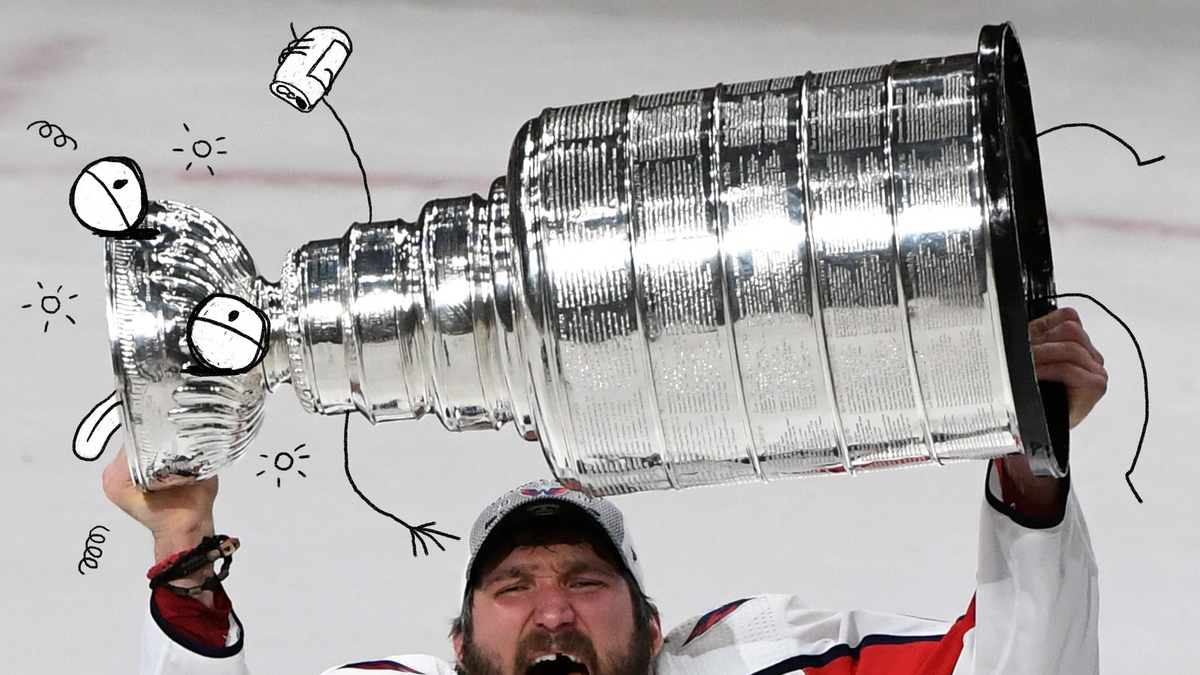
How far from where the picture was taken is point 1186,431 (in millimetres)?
2113

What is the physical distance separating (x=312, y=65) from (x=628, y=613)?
0.73 meters

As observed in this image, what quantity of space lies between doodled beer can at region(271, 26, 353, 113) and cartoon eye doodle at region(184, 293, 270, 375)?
0.26 m

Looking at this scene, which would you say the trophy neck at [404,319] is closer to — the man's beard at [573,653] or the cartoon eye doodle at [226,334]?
the cartoon eye doodle at [226,334]

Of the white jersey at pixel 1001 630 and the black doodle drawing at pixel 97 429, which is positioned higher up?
the black doodle drawing at pixel 97 429

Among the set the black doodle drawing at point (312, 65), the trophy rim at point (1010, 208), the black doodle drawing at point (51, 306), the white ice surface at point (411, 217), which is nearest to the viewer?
the trophy rim at point (1010, 208)

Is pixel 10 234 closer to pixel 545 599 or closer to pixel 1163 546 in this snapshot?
pixel 545 599

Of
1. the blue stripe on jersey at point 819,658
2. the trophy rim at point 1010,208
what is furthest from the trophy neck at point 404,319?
the blue stripe on jersey at point 819,658

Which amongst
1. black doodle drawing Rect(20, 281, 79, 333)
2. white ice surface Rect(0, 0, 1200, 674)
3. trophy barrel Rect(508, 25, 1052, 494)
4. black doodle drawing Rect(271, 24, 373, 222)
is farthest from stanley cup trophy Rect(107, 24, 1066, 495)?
black doodle drawing Rect(20, 281, 79, 333)

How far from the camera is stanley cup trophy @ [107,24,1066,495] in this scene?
91 cm

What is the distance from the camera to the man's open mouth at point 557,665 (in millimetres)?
1641

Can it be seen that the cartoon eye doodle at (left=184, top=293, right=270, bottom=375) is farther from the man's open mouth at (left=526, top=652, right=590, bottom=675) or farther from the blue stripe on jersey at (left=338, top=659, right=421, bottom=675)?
the blue stripe on jersey at (left=338, top=659, right=421, bottom=675)

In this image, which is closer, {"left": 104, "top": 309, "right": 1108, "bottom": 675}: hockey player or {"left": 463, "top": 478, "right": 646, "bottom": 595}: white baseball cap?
{"left": 104, "top": 309, "right": 1108, "bottom": 675}: hockey player

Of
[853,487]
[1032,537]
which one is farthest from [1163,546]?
[1032,537]

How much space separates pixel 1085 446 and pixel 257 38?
4.65ft
